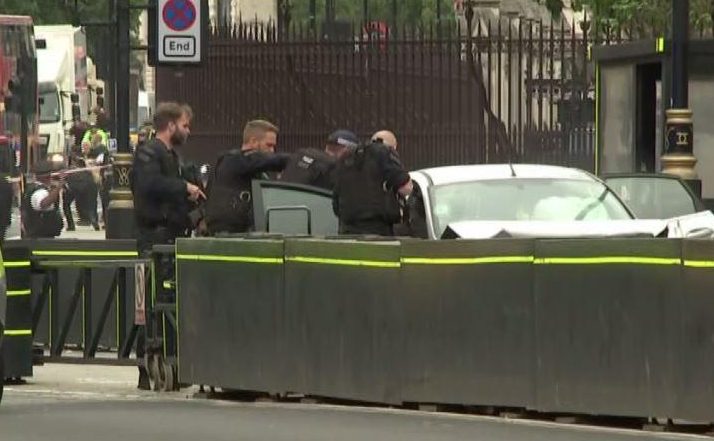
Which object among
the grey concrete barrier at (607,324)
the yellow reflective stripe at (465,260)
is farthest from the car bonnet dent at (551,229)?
the grey concrete barrier at (607,324)

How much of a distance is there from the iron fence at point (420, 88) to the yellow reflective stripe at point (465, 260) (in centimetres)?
1123

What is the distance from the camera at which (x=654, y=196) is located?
20.8 metres

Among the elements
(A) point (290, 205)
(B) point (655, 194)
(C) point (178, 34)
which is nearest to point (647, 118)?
(B) point (655, 194)

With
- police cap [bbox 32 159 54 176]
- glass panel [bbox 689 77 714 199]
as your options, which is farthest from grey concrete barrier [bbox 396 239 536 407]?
police cap [bbox 32 159 54 176]

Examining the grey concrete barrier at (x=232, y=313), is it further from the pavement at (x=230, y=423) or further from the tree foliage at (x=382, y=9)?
the tree foliage at (x=382, y=9)

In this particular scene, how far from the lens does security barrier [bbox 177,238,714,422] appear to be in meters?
13.4

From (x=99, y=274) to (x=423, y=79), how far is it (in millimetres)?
7494

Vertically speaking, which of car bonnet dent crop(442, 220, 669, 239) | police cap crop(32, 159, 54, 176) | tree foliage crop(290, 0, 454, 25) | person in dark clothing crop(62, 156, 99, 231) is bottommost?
person in dark clothing crop(62, 156, 99, 231)

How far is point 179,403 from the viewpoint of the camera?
15.8 meters

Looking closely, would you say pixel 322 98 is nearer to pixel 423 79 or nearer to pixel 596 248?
pixel 423 79

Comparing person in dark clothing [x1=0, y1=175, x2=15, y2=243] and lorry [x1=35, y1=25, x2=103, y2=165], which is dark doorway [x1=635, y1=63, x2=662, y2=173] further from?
lorry [x1=35, y1=25, x2=103, y2=165]

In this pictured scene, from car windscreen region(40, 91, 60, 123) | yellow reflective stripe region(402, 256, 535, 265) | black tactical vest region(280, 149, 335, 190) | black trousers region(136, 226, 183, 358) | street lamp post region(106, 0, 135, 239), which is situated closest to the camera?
yellow reflective stripe region(402, 256, 535, 265)

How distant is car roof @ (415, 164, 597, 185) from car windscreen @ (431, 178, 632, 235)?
0.05 meters

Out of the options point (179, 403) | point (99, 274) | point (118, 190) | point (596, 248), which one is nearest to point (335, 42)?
point (118, 190)
